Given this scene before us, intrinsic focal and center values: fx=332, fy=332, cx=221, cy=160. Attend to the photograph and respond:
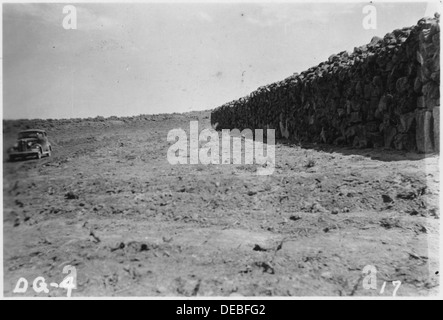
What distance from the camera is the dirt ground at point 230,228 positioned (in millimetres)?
3422

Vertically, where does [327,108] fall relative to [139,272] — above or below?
above

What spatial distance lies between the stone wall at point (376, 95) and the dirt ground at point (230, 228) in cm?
74

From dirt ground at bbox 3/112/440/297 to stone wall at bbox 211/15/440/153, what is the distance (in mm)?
744

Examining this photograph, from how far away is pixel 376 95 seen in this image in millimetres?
8336

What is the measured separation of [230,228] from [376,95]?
19.1 feet

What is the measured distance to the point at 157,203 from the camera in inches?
224

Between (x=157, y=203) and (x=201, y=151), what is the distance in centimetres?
454

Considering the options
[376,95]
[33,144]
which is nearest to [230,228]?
[376,95]

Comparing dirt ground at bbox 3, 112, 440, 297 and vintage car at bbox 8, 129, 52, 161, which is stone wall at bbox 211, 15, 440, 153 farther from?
vintage car at bbox 8, 129, 52, 161

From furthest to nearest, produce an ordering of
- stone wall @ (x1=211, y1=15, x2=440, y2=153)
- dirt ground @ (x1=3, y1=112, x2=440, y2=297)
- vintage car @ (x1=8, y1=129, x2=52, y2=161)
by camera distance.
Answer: vintage car @ (x1=8, y1=129, x2=52, y2=161) < stone wall @ (x1=211, y1=15, x2=440, y2=153) < dirt ground @ (x1=3, y1=112, x2=440, y2=297)

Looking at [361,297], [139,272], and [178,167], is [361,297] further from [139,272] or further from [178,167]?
[178,167]

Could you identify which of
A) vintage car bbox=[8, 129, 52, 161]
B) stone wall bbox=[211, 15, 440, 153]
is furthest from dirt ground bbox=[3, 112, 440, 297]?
vintage car bbox=[8, 129, 52, 161]

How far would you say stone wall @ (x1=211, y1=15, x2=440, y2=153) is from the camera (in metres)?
6.62
